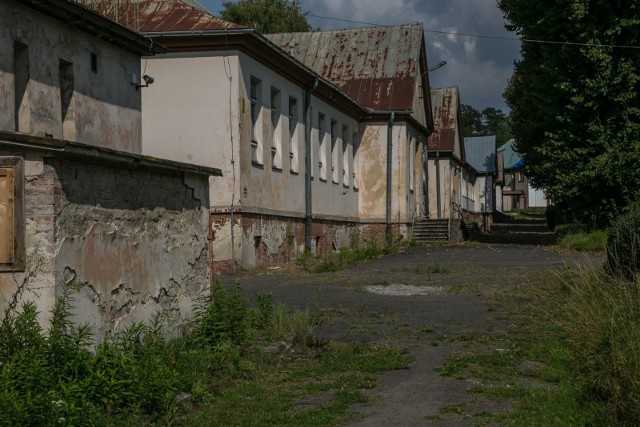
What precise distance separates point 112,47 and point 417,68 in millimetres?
22381

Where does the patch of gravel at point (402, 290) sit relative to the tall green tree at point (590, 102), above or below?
A: below

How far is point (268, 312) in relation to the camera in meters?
12.0

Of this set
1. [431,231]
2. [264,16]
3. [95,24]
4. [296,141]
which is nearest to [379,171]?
[431,231]

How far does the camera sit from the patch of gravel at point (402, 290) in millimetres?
17016

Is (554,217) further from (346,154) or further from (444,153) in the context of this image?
(346,154)

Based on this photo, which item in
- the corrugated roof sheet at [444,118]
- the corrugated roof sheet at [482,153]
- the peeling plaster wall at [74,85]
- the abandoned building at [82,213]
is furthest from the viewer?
the corrugated roof sheet at [482,153]

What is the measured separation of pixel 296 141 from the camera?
1097 inches

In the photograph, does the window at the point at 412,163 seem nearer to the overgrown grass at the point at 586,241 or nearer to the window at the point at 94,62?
the overgrown grass at the point at 586,241

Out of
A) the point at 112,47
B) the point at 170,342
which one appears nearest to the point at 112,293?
the point at 170,342

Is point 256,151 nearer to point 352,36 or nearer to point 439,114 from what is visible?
point 352,36

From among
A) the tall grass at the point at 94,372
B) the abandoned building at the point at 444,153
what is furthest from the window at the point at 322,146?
the tall grass at the point at 94,372

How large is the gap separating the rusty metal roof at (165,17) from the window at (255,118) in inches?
83.2

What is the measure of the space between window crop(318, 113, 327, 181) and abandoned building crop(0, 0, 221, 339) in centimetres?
1622

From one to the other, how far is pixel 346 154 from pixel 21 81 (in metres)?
21.6
